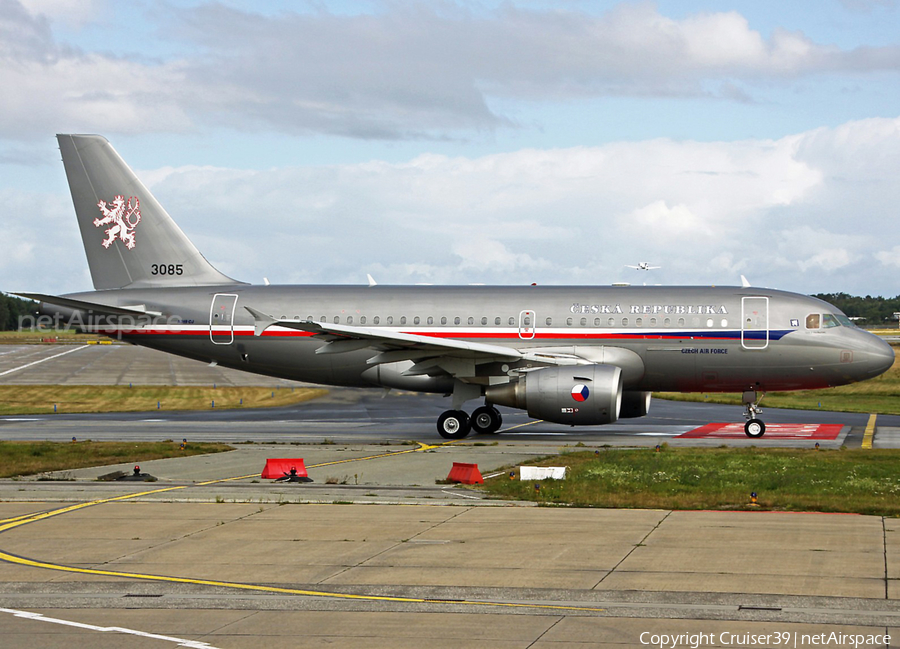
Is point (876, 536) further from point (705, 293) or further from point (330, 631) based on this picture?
point (705, 293)

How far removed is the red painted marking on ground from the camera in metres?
30.1

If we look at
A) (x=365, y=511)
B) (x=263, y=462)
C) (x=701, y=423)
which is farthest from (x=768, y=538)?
(x=701, y=423)

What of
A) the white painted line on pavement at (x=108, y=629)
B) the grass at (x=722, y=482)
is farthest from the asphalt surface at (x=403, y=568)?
the grass at (x=722, y=482)

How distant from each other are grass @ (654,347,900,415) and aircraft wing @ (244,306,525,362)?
1977 centimetres

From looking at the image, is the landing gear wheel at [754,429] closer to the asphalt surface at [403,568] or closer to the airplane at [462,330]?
the airplane at [462,330]

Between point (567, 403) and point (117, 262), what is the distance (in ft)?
53.4

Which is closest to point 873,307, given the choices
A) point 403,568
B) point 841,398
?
point 841,398

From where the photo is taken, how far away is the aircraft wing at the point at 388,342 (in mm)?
27750

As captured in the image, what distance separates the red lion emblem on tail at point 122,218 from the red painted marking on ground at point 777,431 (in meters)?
19.4

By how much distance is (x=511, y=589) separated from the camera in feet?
35.9

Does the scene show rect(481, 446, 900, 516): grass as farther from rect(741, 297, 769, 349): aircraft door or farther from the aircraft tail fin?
the aircraft tail fin

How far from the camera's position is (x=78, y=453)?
24.8 meters

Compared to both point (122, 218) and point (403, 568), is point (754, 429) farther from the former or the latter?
point (122, 218)

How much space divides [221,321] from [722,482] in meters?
18.3
